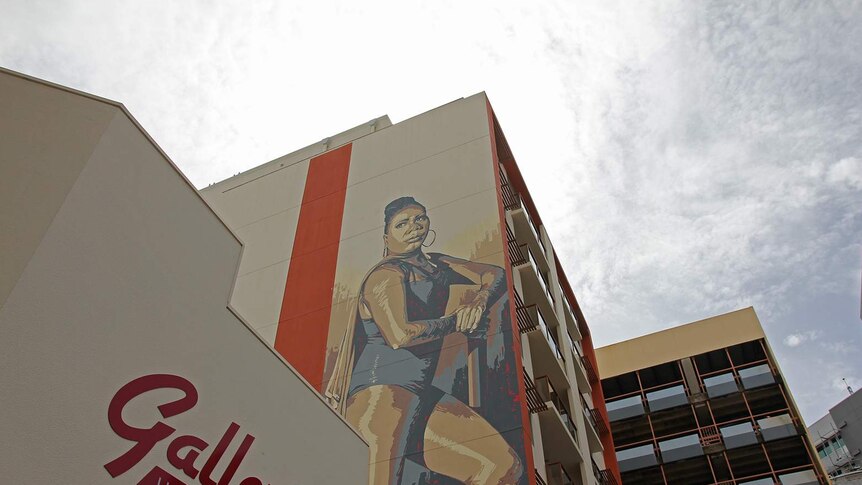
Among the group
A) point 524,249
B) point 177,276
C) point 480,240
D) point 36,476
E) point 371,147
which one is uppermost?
point 371,147

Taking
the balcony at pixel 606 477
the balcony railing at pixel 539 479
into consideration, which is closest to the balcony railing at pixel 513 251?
the balcony railing at pixel 539 479

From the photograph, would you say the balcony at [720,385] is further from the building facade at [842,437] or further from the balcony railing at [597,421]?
the building facade at [842,437]

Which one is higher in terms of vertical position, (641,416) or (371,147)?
(371,147)

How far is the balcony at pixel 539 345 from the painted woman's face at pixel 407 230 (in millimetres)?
4301

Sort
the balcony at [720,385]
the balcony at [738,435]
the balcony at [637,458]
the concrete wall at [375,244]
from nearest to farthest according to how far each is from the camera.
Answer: the concrete wall at [375,244], the balcony at [738,435], the balcony at [637,458], the balcony at [720,385]

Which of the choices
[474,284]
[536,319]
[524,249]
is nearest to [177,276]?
[474,284]

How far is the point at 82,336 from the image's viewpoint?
7695 millimetres

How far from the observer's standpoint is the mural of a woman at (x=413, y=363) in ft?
65.4

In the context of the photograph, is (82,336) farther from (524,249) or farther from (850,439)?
(850,439)

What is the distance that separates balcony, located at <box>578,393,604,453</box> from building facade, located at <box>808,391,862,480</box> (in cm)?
3901

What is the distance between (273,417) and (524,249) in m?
19.4

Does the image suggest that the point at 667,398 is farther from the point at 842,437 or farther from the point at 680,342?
the point at 842,437

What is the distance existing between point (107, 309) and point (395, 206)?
1914cm

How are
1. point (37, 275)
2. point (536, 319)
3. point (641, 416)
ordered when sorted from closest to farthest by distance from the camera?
point (37, 275)
point (536, 319)
point (641, 416)
